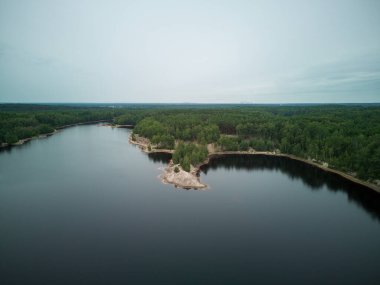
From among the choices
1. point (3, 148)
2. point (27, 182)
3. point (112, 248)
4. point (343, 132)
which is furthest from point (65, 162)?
point (343, 132)

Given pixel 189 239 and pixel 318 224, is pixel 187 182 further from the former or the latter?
pixel 318 224

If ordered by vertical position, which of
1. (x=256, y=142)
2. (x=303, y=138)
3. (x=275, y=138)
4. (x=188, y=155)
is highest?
(x=303, y=138)

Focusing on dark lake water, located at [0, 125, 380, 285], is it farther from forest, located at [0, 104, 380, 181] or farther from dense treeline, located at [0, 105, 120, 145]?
dense treeline, located at [0, 105, 120, 145]

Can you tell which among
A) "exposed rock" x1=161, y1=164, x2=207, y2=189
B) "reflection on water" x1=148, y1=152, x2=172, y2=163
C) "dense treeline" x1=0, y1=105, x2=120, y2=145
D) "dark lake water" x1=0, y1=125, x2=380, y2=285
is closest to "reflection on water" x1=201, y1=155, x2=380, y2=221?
"dark lake water" x1=0, y1=125, x2=380, y2=285

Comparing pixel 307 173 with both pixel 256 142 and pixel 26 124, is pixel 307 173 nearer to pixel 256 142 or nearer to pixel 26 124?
pixel 256 142

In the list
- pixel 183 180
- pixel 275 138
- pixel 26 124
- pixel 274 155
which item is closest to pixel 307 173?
pixel 274 155

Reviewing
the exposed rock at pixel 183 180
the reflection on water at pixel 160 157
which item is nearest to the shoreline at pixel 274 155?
the exposed rock at pixel 183 180
